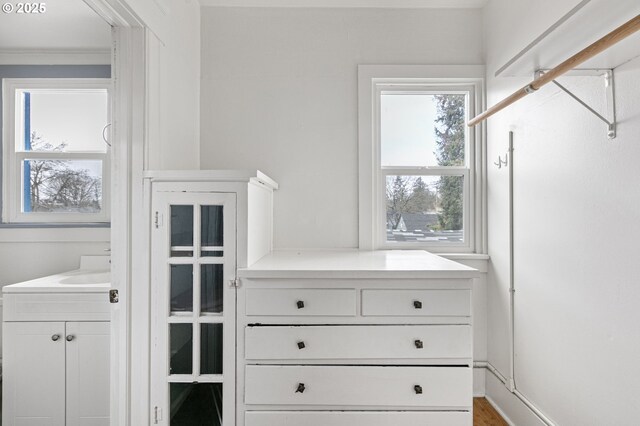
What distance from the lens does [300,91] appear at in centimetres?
227

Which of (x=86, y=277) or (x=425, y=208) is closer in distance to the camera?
(x=86, y=277)

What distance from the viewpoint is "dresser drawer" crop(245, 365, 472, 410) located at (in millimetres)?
1446

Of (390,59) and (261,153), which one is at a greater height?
(390,59)

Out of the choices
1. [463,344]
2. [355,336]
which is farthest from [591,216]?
[355,336]

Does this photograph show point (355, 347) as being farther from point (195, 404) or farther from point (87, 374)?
point (87, 374)

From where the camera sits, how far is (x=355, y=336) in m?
1.46

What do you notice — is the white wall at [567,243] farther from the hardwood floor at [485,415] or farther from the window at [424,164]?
the window at [424,164]

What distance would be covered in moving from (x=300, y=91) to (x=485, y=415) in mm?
2345

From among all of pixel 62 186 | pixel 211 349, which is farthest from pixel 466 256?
pixel 62 186

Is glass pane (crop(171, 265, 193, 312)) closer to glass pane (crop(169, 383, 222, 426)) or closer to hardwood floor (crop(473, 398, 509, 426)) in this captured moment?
glass pane (crop(169, 383, 222, 426))

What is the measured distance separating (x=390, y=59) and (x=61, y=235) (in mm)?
2492

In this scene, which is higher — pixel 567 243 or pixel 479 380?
pixel 567 243

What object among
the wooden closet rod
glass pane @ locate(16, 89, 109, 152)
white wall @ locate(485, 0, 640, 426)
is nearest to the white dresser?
white wall @ locate(485, 0, 640, 426)

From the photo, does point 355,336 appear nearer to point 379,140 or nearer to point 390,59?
point 379,140
